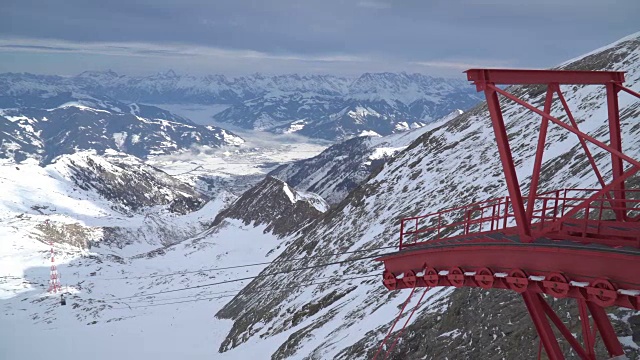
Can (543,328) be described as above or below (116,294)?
above

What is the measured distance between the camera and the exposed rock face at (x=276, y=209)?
438ft

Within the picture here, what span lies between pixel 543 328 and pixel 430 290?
14.9 m

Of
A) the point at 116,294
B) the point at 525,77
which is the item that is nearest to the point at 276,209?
the point at 116,294

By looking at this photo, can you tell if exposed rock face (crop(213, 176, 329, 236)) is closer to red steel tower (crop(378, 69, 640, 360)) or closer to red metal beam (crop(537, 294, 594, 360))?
red steel tower (crop(378, 69, 640, 360))

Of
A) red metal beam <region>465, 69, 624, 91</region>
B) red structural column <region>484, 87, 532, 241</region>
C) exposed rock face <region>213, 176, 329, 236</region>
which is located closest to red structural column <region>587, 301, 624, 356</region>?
red structural column <region>484, 87, 532, 241</region>

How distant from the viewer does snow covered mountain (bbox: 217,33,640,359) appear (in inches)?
762

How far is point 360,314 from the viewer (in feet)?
96.2

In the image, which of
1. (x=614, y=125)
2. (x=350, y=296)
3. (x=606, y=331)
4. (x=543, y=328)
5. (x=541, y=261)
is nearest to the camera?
(x=541, y=261)

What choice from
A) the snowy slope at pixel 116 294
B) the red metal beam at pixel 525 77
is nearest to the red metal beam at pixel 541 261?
the red metal beam at pixel 525 77

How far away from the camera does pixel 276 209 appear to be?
148 meters

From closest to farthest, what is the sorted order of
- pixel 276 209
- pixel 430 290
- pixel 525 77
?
pixel 525 77, pixel 430 290, pixel 276 209

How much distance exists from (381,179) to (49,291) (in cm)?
9128

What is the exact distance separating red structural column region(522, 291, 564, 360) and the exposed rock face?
113m

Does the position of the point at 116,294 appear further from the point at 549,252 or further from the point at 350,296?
the point at 549,252
